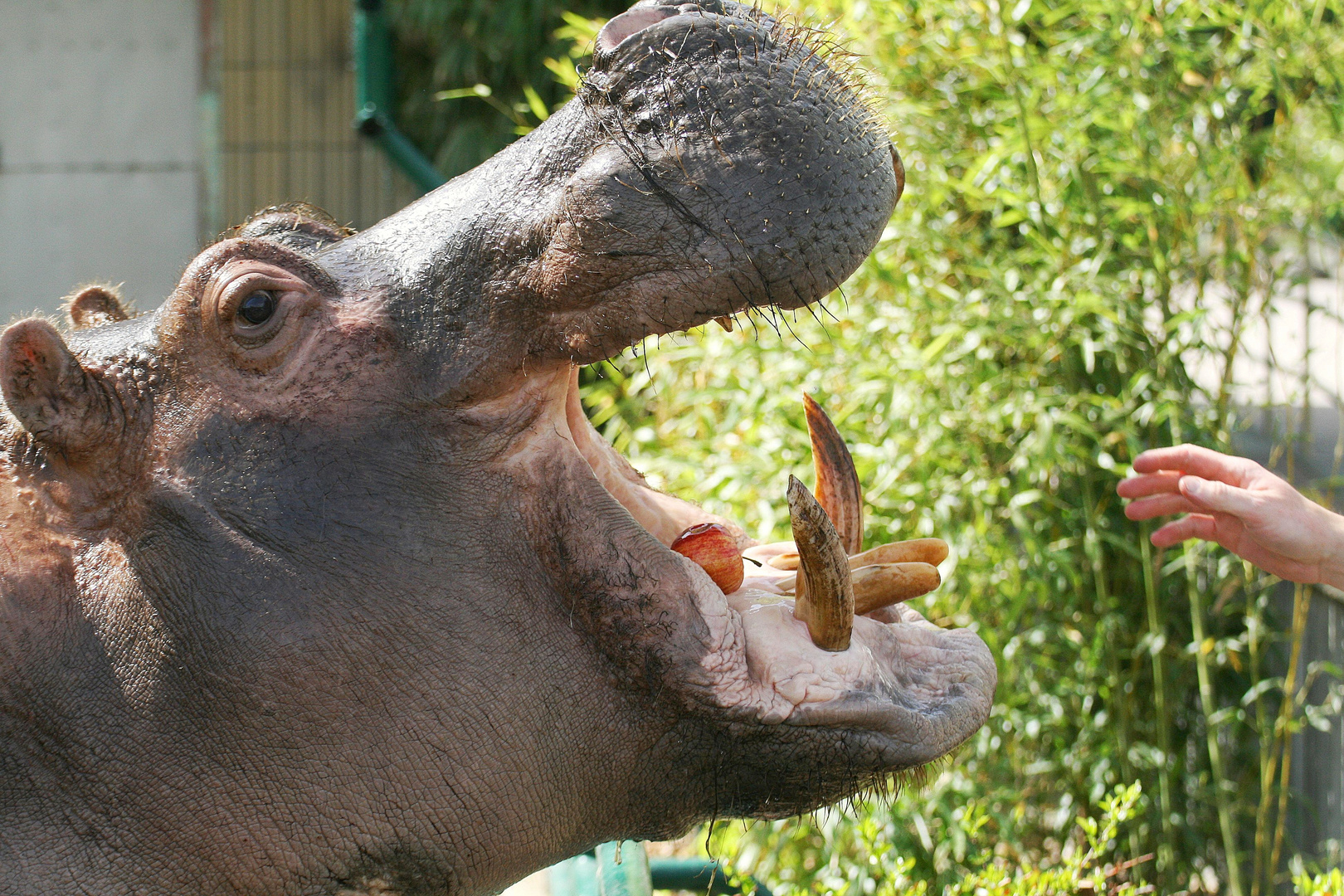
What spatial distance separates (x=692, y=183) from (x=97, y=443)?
75cm

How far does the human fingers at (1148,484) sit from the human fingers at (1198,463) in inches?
0.6

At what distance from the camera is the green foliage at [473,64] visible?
7016 mm

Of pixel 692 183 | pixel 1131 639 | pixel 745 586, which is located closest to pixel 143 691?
pixel 745 586

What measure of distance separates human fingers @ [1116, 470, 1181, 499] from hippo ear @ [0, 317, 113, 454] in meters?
1.81

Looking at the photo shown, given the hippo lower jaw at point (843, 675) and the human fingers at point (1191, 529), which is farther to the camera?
the human fingers at point (1191, 529)

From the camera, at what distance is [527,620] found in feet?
4.60

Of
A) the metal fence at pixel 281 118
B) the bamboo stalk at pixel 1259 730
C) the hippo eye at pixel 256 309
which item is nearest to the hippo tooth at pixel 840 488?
the hippo eye at pixel 256 309

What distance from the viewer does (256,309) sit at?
1433mm

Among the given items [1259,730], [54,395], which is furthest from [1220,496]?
[54,395]

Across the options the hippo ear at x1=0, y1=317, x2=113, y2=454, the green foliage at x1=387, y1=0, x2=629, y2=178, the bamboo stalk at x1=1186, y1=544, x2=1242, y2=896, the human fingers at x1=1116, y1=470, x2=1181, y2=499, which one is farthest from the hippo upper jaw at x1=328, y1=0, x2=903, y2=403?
the green foliage at x1=387, y1=0, x2=629, y2=178

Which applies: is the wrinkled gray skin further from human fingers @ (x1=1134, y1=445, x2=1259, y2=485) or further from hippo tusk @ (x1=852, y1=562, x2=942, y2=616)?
human fingers @ (x1=1134, y1=445, x2=1259, y2=485)

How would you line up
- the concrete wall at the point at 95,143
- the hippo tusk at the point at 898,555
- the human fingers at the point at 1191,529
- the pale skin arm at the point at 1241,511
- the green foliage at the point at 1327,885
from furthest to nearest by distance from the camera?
the concrete wall at the point at 95,143 → the human fingers at the point at 1191,529 → the pale skin arm at the point at 1241,511 → the green foliage at the point at 1327,885 → the hippo tusk at the point at 898,555

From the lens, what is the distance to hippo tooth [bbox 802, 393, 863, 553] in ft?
5.63

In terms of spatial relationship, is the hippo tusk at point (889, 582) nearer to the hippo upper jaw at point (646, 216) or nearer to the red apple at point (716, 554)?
the red apple at point (716, 554)
